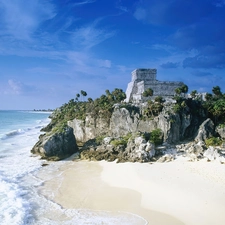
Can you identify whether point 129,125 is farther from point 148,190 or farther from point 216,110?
point 148,190

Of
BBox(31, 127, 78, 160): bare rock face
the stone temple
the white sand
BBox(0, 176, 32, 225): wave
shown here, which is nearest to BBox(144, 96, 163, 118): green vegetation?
the stone temple

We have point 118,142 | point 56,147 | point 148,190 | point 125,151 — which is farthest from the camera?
point 118,142

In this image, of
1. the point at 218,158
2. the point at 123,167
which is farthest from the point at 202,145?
the point at 123,167

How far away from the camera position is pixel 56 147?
2592 centimetres

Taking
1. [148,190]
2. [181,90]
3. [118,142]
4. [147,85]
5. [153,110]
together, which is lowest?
[148,190]

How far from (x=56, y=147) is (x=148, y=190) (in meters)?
13.1

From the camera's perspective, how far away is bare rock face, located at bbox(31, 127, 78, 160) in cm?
2536

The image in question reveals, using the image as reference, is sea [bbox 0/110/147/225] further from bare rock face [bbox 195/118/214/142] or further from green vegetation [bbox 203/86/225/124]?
green vegetation [bbox 203/86/225/124]

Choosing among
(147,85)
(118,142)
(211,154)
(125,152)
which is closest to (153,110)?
(118,142)

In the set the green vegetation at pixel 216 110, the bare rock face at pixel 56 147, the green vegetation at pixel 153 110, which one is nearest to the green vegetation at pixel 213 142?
the green vegetation at pixel 216 110

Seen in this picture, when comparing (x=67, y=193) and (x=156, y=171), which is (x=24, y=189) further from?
(x=156, y=171)

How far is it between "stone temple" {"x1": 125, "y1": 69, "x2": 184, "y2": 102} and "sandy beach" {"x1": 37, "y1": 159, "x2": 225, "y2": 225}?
2394cm

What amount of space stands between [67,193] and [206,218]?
8.28 m

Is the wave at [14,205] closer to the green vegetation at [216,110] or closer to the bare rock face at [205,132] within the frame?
the bare rock face at [205,132]
